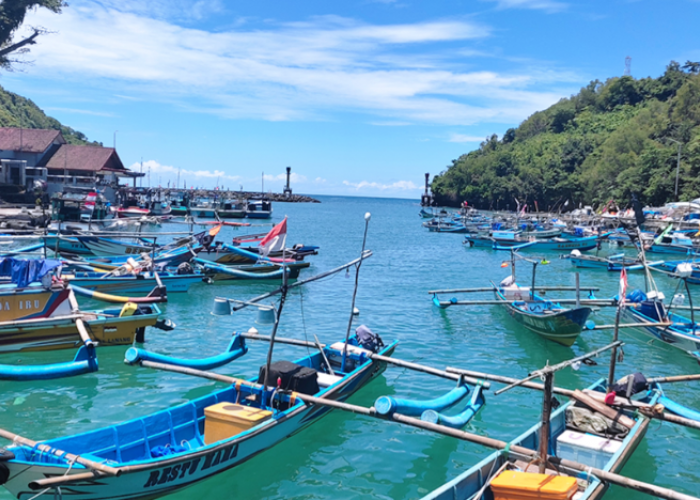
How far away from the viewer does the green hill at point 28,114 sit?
13729 centimetres

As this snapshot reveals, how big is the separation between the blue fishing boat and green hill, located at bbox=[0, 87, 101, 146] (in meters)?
138

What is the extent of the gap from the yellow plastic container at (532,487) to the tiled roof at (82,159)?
75.0m

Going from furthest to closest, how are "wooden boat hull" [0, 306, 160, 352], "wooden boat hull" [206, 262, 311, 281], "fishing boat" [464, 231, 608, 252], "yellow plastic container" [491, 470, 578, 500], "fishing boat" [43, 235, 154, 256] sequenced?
1. "fishing boat" [464, 231, 608, 252]
2. "fishing boat" [43, 235, 154, 256]
3. "wooden boat hull" [206, 262, 311, 281]
4. "wooden boat hull" [0, 306, 160, 352]
5. "yellow plastic container" [491, 470, 578, 500]

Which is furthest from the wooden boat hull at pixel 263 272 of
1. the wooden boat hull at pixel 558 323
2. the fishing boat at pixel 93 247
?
the wooden boat hull at pixel 558 323

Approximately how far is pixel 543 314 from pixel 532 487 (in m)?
13.0

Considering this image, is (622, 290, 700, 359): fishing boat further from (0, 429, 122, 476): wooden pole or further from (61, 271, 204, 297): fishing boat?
(61, 271, 204, 297): fishing boat

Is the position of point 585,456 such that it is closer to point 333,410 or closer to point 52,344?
point 333,410

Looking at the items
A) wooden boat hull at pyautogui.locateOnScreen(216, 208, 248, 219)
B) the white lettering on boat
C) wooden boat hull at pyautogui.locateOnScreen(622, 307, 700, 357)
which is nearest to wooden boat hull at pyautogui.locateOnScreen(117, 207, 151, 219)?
wooden boat hull at pyautogui.locateOnScreen(216, 208, 248, 219)

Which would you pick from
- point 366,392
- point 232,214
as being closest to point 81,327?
point 366,392

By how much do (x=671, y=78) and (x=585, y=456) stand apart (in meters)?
149

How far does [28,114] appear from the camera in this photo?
148 meters

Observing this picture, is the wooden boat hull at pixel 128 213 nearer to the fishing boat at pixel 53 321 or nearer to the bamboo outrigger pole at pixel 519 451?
the fishing boat at pixel 53 321

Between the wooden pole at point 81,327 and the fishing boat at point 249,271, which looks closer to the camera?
the wooden pole at point 81,327

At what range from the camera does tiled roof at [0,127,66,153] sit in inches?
2901
